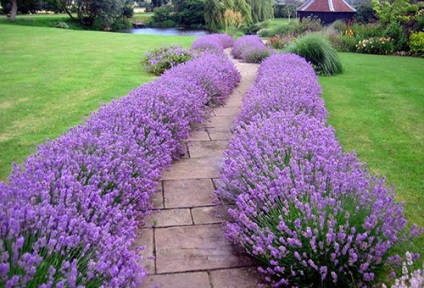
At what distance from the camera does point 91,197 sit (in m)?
2.35

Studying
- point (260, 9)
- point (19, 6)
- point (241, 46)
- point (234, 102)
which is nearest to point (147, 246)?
point (234, 102)

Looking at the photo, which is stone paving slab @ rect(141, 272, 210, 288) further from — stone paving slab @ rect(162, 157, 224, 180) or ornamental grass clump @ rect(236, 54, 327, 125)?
ornamental grass clump @ rect(236, 54, 327, 125)

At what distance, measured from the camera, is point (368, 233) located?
89.5 inches

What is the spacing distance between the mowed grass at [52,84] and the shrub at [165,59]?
0.25m

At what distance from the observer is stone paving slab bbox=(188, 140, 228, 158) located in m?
4.46

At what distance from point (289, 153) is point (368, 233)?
108 centimetres

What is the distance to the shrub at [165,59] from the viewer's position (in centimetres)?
905

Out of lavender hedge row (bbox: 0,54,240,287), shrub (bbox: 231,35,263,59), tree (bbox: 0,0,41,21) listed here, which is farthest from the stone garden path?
tree (bbox: 0,0,41,21)

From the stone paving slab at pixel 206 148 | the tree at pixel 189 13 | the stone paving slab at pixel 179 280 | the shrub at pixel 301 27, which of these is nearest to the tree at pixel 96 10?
the tree at pixel 189 13

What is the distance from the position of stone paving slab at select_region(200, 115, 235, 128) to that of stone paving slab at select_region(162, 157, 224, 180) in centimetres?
122

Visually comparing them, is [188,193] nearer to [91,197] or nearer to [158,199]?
[158,199]

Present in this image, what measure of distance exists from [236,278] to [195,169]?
172 centimetres

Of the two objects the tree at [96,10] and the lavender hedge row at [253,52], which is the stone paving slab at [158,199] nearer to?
the lavender hedge row at [253,52]

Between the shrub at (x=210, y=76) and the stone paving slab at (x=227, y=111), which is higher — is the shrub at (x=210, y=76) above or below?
above
